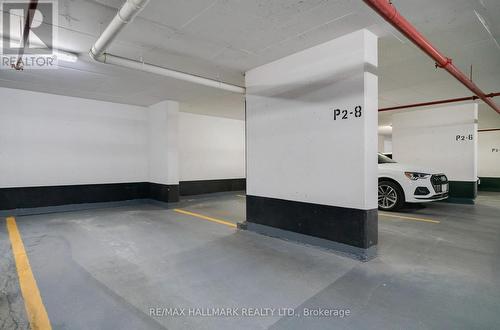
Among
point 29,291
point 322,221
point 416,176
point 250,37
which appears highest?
point 250,37

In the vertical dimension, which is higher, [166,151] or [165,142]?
[165,142]

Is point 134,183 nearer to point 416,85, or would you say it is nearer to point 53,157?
point 53,157

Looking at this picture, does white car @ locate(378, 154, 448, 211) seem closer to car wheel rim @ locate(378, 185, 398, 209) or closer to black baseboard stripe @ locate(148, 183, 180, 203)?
car wheel rim @ locate(378, 185, 398, 209)

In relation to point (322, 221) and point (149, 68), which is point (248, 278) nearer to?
point (322, 221)

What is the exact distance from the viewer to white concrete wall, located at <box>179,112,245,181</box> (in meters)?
8.32

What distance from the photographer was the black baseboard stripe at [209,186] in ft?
27.4

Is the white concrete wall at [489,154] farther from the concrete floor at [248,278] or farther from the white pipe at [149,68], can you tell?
the white pipe at [149,68]

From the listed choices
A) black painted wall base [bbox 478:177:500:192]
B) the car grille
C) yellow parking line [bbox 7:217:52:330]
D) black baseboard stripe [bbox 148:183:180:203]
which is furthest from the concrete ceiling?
black painted wall base [bbox 478:177:500:192]

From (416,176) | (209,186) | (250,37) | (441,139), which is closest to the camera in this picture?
(250,37)

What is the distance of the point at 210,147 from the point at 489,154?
11.9m

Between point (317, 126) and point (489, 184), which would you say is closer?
point (317, 126)

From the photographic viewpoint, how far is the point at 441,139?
24.2 feet

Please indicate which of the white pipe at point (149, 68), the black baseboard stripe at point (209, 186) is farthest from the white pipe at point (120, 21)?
the black baseboard stripe at point (209, 186)

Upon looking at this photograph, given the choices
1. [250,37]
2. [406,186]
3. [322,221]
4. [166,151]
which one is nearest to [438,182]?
[406,186]
